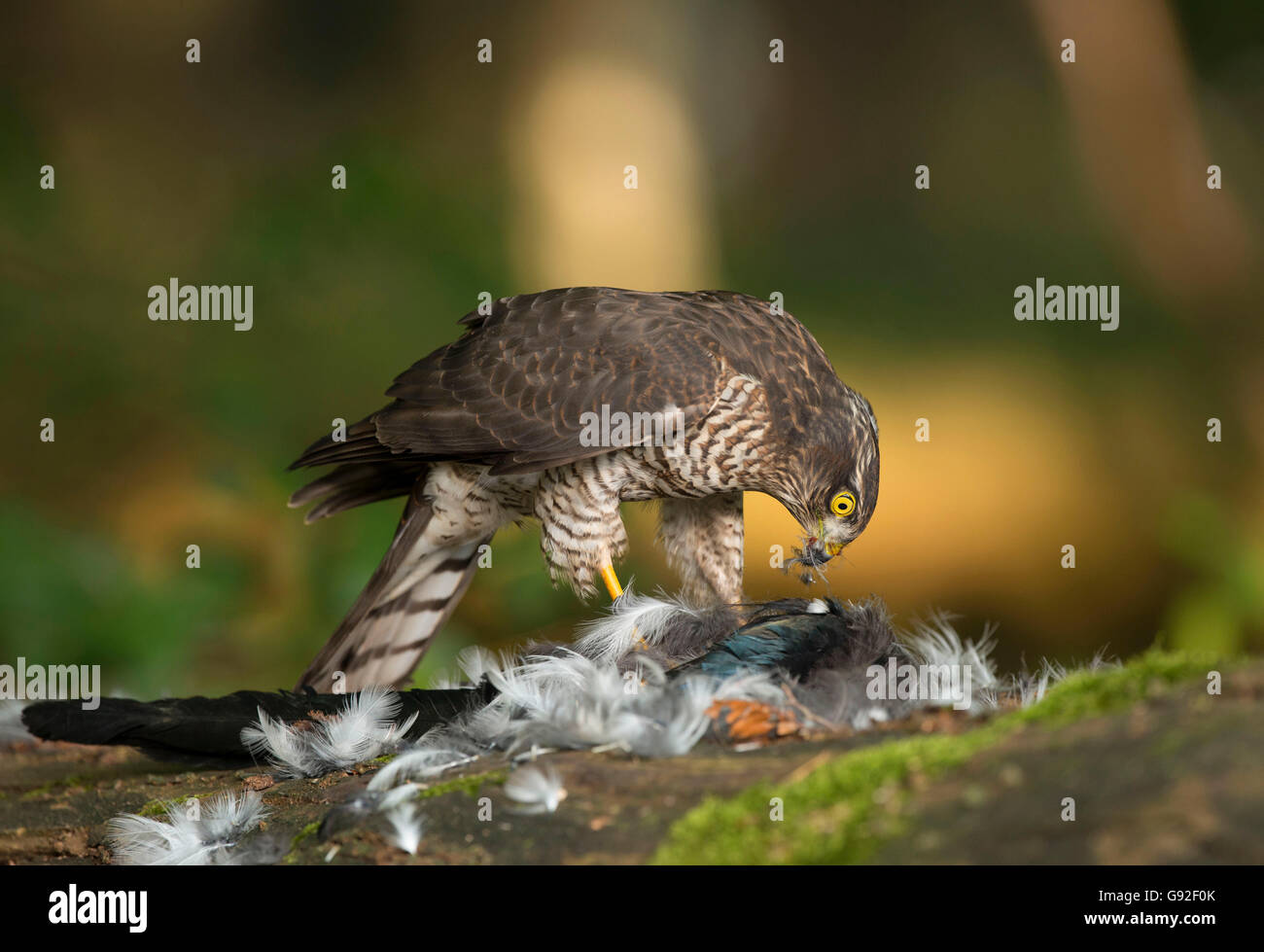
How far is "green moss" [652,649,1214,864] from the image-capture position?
125 cm

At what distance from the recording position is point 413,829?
1.56m

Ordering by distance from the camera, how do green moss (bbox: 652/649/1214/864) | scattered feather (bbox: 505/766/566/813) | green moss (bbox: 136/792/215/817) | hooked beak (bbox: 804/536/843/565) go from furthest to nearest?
hooked beak (bbox: 804/536/843/565), green moss (bbox: 136/792/215/817), scattered feather (bbox: 505/766/566/813), green moss (bbox: 652/649/1214/864)

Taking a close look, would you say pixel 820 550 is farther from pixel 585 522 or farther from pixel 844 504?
pixel 585 522

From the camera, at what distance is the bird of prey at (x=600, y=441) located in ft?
8.95

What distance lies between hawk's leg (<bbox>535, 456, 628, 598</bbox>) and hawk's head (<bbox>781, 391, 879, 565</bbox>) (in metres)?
0.46

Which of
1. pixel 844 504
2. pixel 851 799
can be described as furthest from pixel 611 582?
pixel 851 799

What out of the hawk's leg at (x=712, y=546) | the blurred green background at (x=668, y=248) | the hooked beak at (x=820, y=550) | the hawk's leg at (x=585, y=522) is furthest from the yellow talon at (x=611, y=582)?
the blurred green background at (x=668, y=248)

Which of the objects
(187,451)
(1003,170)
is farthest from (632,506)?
(1003,170)

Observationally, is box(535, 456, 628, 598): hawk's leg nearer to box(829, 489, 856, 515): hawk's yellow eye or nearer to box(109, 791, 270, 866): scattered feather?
box(829, 489, 856, 515): hawk's yellow eye

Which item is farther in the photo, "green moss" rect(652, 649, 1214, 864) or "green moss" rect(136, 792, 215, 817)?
"green moss" rect(136, 792, 215, 817)

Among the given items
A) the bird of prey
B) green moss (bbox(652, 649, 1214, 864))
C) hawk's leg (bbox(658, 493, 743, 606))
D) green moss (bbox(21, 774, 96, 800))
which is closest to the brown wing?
the bird of prey

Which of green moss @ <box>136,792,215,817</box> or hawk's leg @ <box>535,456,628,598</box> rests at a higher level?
hawk's leg @ <box>535,456,628,598</box>

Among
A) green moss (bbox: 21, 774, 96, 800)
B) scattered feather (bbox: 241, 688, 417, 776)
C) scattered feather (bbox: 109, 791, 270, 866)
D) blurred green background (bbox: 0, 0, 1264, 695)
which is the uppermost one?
blurred green background (bbox: 0, 0, 1264, 695)

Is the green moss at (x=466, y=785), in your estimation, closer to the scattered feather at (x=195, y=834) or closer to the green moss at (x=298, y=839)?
the green moss at (x=298, y=839)
